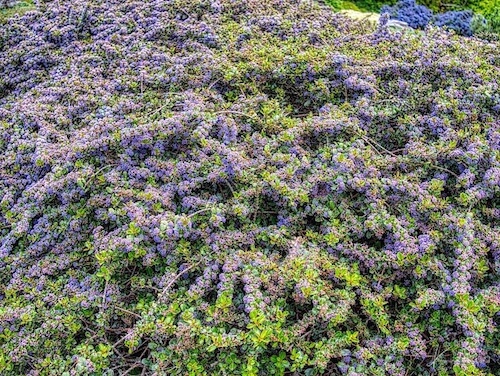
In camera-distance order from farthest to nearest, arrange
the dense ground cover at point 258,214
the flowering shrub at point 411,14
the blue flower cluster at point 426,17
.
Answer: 1. the flowering shrub at point 411,14
2. the blue flower cluster at point 426,17
3. the dense ground cover at point 258,214

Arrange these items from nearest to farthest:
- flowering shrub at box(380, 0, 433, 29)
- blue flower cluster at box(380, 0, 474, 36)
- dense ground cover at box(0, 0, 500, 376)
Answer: dense ground cover at box(0, 0, 500, 376), blue flower cluster at box(380, 0, 474, 36), flowering shrub at box(380, 0, 433, 29)

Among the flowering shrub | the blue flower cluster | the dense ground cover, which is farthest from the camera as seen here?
the flowering shrub

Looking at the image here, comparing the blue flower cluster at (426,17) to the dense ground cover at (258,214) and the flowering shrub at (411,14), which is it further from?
the dense ground cover at (258,214)

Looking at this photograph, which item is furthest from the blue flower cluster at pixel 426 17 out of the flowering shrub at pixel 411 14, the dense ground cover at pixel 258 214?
the dense ground cover at pixel 258 214

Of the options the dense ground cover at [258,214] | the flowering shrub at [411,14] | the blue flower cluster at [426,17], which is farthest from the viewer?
the flowering shrub at [411,14]

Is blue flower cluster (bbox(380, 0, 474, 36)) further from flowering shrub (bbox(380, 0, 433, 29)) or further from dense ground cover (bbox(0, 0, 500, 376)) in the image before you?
dense ground cover (bbox(0, 0, 500, 376))

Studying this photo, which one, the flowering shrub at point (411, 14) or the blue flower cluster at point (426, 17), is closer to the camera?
the blue flower cluster at point (426, 17)

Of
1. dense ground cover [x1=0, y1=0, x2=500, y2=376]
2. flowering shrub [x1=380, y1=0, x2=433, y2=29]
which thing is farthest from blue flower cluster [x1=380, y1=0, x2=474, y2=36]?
dense ground cover [x1=0, y1=0, x2=500, y2=376]

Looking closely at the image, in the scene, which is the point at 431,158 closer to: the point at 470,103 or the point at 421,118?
the point at 421,118

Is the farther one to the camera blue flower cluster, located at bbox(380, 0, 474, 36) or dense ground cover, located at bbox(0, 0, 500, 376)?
blue flower cluster, located at bbox(380, 0, 474, 36)
